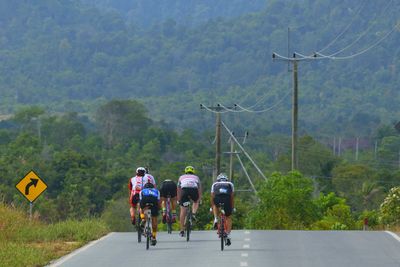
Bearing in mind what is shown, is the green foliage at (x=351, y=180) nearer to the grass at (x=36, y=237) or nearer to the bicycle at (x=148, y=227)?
the grass at (x=36, y=237)

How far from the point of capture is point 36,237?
28.3 m

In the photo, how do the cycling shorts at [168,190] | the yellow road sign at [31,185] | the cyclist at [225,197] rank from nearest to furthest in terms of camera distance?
the cyclist at [225,197] < the cycling shorts at [168,190] < the yellow road sign at [31,185]

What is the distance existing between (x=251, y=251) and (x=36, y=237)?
20.4ft

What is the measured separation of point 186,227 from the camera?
28.3 m

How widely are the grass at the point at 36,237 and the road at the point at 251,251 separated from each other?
42 cm

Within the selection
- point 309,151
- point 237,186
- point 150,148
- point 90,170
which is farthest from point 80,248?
point 150,148

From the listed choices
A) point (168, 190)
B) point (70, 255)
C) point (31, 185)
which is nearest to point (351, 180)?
point (31, 185)

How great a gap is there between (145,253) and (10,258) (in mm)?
3506

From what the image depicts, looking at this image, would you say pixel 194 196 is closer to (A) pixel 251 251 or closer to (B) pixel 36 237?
(B) pixel 36 237

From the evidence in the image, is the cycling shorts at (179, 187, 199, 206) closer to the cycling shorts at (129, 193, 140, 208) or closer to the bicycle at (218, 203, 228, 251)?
the cycling shorts at (129, 193, 140, 208)

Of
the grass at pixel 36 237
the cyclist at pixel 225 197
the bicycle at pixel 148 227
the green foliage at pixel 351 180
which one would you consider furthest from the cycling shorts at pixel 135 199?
the green foliage at pixel 351 180

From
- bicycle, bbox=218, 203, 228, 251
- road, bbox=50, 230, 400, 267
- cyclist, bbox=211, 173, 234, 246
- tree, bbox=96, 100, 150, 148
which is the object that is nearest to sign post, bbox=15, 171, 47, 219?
road, bbox=50, 230, 400, 267

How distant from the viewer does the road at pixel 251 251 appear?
72.1 ft

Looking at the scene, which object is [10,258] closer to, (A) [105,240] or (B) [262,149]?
(A) [105,240]
